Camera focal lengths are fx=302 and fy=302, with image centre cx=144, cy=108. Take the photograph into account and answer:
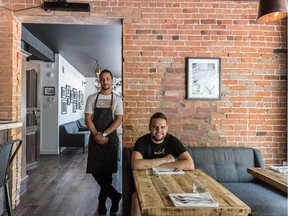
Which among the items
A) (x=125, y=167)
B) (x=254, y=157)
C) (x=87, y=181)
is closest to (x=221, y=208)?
(x=125, y=167)

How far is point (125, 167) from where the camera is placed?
316 centimetres

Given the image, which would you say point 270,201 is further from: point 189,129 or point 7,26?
point 7,26

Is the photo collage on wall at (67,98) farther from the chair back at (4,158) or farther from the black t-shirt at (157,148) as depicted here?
the chair back at (4,158)

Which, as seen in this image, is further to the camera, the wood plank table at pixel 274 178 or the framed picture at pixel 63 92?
the framed picture at pixel 63 92

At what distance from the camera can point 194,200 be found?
1.69 meters

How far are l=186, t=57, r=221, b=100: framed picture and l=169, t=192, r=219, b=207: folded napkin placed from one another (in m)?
2.13

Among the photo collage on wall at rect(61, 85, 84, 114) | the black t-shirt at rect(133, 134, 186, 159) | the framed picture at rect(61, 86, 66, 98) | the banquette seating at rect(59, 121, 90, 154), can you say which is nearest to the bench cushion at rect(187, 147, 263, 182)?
the black t-shirt at rect(133, 134, 186, 159)

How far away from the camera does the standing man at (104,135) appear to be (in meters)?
3.55

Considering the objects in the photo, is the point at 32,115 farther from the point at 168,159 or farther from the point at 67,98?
the point at 168,159

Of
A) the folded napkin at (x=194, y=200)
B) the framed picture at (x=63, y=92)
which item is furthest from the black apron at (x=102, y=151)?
the framed picture at (x=63, y=92)

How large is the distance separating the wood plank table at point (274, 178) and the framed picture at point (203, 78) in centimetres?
126

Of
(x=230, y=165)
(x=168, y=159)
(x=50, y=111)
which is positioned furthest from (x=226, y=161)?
(x=50, y=111)

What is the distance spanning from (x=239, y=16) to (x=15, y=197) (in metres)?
3.71

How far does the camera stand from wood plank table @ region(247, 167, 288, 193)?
2.28 metres
